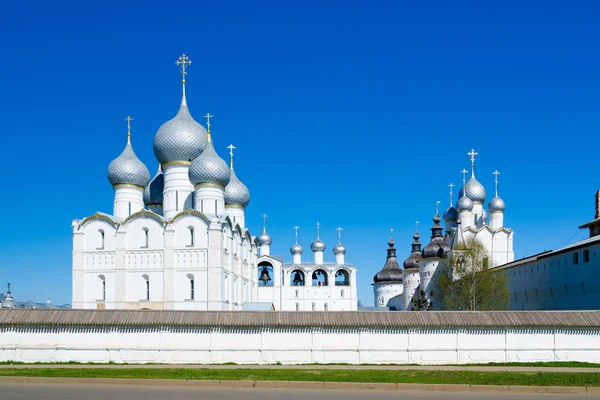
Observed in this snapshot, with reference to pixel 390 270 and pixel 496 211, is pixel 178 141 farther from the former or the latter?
pixel 390 270

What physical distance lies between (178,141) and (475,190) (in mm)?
32040

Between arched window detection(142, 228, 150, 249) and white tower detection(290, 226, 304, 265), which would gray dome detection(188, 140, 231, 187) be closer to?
arched window detection(142, 228, 150, 249)

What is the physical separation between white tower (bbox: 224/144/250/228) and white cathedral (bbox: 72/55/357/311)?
3.57 metres

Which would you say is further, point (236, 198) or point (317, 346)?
point (236, 198)

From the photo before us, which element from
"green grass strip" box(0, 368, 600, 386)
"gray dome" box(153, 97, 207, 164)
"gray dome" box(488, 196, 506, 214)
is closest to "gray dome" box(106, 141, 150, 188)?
"gray dome" box(153, 97, 207, 164)

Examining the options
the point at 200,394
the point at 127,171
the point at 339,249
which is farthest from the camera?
the point at 339,249

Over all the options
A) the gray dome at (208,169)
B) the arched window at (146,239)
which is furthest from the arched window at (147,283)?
the gray dome at (208,169)

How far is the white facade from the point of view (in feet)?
73.4

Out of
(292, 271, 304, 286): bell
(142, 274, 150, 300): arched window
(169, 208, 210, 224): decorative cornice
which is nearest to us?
(169, 208, 210, 224): decorative cornice

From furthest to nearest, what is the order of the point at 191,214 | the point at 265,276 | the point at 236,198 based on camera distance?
1. the point at 265,276
2. the point at 236,198
3. the point at 191,214

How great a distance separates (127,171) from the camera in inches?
1843

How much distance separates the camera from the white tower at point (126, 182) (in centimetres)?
4678

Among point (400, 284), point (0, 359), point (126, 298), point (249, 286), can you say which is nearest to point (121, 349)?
point (0, 359)

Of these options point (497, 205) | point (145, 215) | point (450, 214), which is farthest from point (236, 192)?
point (450, 214)
